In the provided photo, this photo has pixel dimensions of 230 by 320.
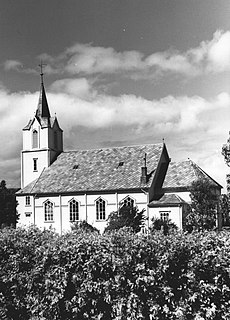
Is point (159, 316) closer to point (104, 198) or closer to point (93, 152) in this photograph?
point (104, 198)

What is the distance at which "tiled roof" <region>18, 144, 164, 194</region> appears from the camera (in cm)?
5553


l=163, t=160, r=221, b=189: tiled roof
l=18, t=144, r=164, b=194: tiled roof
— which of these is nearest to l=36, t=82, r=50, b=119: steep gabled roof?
l=18, t=144, r=164, b=194: tiled roof

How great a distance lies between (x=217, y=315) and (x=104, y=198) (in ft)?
145

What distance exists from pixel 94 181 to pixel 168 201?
412 inches

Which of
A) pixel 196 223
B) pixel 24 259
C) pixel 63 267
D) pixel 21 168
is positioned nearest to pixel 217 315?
pixel 63 267

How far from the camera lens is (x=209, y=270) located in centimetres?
1118

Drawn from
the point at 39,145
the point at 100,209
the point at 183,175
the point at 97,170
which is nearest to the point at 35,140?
the point at 39,145

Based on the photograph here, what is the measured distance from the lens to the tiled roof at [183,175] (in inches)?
2073

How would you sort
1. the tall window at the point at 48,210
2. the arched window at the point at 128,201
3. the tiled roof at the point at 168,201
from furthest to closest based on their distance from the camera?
the tall window at the point at 48,210 → the arched window at the point at 128,201 → the tiled roof at the point at 168,201

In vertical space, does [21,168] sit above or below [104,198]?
above

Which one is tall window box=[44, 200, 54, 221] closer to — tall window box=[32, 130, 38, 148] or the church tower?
the church tower

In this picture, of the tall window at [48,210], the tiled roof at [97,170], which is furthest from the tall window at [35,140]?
the tall window at [48,210]

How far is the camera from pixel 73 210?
56.5 m

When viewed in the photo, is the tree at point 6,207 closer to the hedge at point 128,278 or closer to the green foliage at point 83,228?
the green foliage at point 83,228
